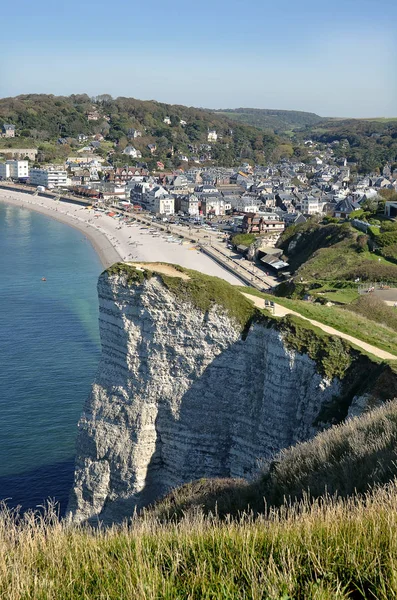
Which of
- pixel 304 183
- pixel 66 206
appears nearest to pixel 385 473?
pixel 66 206

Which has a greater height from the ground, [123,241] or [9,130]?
[9,130]

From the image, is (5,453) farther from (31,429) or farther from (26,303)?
(26,303)

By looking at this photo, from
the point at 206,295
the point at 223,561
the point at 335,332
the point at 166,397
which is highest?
the point at 206,295

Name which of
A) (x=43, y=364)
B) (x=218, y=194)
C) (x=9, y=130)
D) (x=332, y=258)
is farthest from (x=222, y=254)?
(x=9, y=130)

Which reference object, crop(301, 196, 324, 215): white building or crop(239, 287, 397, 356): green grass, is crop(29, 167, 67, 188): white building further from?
crop(239, 287, 397, 356): green grass

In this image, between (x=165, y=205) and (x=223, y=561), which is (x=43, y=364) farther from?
(x=165, y=205)

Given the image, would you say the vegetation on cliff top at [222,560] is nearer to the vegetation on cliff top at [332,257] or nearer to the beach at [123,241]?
the vegetation on cliff top at [332,257]

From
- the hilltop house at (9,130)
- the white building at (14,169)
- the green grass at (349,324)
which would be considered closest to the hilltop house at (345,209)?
the green grass at (349,324)

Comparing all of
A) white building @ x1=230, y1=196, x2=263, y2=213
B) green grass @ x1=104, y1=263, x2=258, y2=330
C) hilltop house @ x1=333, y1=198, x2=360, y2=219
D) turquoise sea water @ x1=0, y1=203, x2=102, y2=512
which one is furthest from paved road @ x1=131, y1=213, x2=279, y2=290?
green grass @ x1=104, y1=263, x2=258, y2=330
